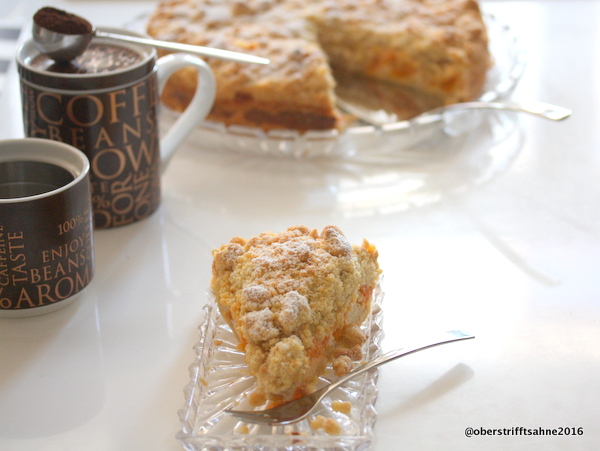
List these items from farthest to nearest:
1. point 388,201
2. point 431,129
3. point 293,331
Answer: point 431,129
point 388,201
point 293,331

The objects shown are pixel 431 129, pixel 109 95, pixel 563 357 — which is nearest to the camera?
pixel 563 357

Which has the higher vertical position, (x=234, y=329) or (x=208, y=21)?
(x=208, y=21)

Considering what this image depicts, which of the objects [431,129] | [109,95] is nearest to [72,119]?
[109,95]

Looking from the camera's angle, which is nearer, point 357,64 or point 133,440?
point 133,440

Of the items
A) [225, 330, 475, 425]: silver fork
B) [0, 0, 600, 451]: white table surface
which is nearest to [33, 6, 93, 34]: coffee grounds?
[0, 0, 600, 451]: white table surface

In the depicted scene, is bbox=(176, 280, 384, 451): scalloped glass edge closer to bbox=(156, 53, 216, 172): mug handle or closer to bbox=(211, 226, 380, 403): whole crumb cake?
bbox=(211, 226, 380, 403): whole crumb cake

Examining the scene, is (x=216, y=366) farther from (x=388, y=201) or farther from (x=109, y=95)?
(x=388, y=201)

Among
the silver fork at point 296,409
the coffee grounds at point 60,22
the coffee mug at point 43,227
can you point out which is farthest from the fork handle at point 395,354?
the coffee grounds at point 60,22
